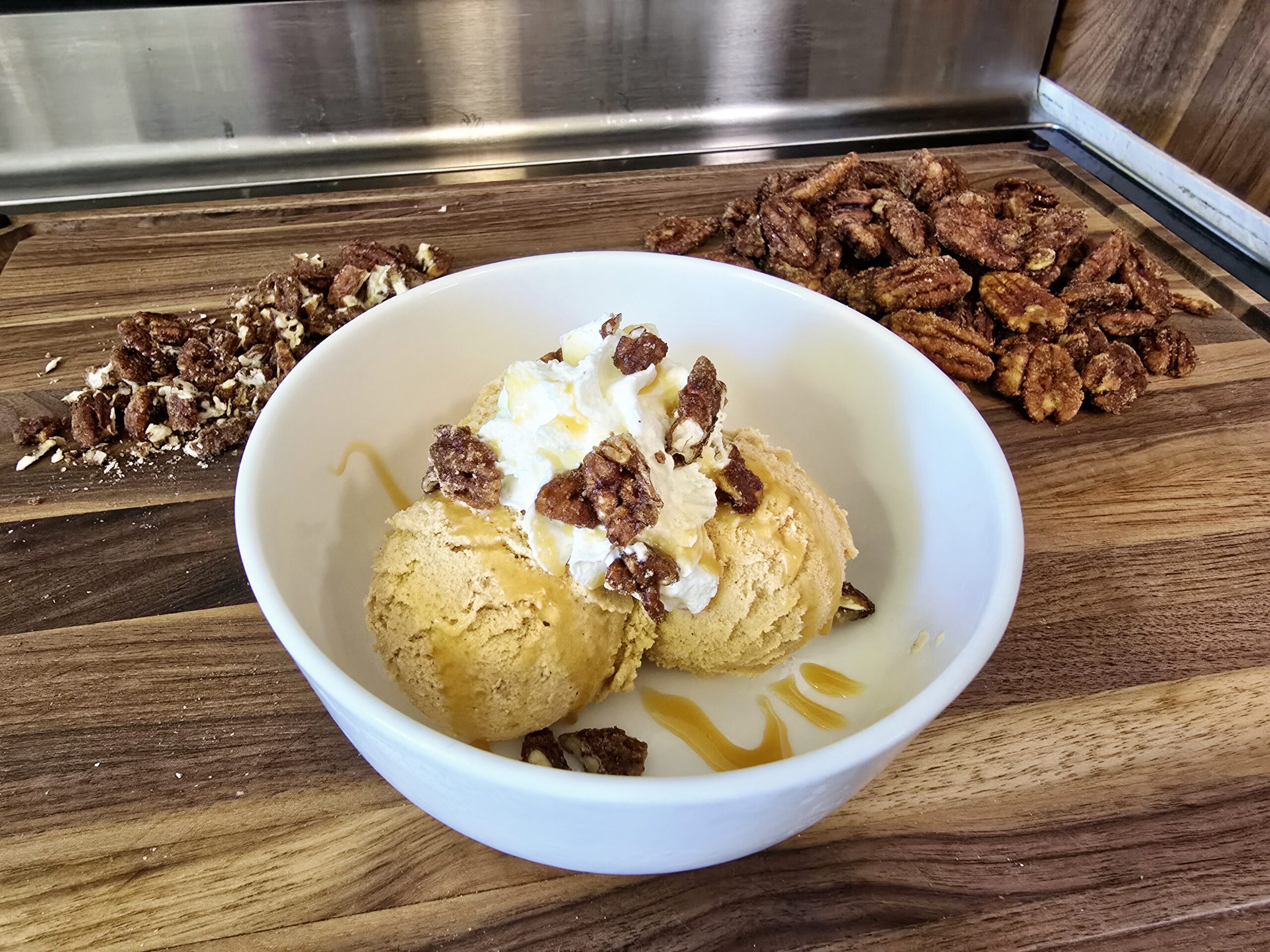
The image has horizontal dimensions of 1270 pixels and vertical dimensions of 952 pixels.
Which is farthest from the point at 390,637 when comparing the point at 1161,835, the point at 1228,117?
the point at 1228,117

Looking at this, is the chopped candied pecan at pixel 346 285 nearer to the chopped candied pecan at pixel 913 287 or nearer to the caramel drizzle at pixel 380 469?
the caramel drizzle at pixel 380 469

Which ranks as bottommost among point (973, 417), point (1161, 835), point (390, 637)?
point (1161, 835)

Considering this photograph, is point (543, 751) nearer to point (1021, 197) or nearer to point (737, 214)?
point (737, 214)

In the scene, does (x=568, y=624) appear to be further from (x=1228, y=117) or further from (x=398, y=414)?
(x=1228, y=117)

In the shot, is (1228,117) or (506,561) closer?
(506,561)

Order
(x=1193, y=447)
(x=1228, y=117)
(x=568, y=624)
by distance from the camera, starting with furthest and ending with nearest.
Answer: (x=1228, y=117) < (x=1193, y=447) < (x=568, y=624)

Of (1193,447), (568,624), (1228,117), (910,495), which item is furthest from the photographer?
(1228,117)

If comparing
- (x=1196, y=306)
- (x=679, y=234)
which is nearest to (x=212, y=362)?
(x=679, y=234)
